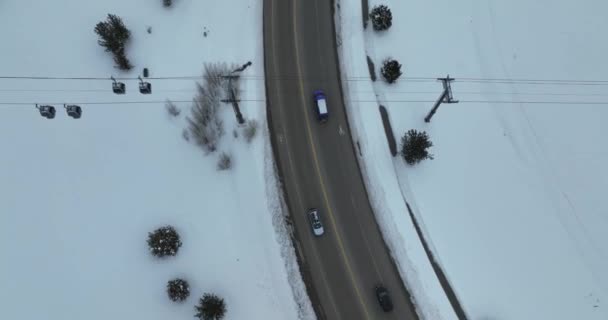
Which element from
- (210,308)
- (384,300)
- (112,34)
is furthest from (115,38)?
(384,300)

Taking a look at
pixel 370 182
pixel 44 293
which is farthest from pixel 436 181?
pixel 44 293

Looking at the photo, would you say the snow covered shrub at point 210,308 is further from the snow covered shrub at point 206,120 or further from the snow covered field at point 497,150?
the snow covered field at point 497,150

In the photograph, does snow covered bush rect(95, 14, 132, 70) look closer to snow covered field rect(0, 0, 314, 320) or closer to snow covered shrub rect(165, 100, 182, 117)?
snow covered field rect(0, 0, 314, 320)

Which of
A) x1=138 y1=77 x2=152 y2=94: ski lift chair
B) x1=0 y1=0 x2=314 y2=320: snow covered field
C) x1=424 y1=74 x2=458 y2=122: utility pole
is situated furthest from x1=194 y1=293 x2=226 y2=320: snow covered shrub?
x1=424 y1=74 x2=458 y2=122: utility pole

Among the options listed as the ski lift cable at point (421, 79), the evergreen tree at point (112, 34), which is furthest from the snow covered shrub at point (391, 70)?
the evergreen tree at point (112, 34)

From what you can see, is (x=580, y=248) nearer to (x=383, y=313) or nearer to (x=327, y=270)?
(x=383, y=313)
